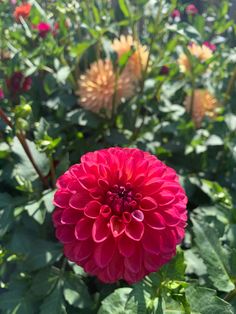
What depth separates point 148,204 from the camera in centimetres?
72

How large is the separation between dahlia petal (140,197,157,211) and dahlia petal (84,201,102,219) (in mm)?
75

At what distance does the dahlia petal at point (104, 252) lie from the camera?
678 mm

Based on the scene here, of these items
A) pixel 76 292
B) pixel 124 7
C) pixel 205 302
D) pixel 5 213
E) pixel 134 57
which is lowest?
pixel 76 292

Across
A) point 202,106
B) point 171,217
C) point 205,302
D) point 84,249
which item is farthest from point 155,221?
point 202,106

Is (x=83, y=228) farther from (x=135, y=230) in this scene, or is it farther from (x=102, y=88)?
(x=102, y=88)

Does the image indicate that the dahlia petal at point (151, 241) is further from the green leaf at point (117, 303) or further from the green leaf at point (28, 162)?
the green leaf at point (28, 162)

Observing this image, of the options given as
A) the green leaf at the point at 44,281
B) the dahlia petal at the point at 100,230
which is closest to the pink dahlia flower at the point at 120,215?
the dahlia petal at the point at 100,230

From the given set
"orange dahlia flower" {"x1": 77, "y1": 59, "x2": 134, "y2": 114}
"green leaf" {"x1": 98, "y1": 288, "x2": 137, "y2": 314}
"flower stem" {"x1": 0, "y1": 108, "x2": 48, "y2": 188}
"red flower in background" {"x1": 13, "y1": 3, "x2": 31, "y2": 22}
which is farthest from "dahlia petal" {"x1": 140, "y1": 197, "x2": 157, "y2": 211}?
"red flower in background" {"x1": 13, "y1": 3, "x2": 31, "y2": 22}

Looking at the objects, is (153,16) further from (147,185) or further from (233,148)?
(147,185)

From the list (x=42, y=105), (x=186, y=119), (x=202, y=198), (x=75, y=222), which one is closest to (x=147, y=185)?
(x=75, y=222)

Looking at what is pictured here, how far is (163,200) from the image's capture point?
0.72m

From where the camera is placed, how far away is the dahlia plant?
0.72 meters

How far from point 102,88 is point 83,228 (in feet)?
2.45

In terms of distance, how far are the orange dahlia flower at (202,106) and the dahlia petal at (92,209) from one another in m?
0.85
